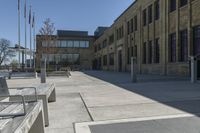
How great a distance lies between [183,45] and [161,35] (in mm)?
4509

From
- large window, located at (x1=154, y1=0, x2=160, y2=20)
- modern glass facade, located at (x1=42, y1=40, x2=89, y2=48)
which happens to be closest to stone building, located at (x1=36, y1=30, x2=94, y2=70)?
modern glass facade, located at (x1=42, y1=40, x2=89, y2=48)

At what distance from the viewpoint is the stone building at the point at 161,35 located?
21.1 meters

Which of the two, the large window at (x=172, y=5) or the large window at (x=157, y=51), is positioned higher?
the large window at (x=172, y=5)

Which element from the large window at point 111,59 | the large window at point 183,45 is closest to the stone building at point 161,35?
the large window at point 183,45

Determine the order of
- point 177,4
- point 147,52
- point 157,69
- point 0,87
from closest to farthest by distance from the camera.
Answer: point 0,87 → point 177,4 → point 157,69 → point 147,52

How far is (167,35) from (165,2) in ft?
11.3

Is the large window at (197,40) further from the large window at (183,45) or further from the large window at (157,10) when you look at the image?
the large window at (157,10)

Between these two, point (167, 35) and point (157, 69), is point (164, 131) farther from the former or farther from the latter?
point (157, 69)

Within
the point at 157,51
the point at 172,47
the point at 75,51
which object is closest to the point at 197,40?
the point at 172,47

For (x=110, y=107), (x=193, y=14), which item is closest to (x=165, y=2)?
(x=193, y=14)

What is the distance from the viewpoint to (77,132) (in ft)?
17.0

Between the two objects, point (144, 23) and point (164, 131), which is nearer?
point (164, 131)

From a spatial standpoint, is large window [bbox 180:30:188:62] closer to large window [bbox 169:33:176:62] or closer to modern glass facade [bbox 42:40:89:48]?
large window [bbox 169:33:176:62]

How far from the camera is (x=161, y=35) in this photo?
26.8 m
